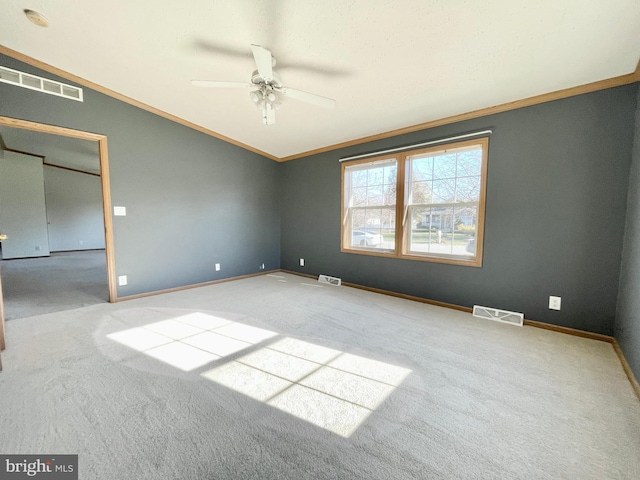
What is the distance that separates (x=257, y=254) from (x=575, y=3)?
4781mm

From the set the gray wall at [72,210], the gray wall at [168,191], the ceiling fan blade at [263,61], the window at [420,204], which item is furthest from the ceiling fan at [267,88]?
the gray wall at [72,210]

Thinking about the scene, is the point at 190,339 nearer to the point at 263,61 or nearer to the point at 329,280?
the point at 263,61

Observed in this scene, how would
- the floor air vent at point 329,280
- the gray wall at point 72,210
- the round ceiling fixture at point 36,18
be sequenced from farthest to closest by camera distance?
the gray wall at point 72,210 → the floor air vent at point 329,280 → the round ceiling fixture at point 36,18

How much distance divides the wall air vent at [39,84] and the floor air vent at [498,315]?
5.41 meters

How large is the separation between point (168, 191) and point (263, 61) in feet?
9.02

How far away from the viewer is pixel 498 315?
9.07ft

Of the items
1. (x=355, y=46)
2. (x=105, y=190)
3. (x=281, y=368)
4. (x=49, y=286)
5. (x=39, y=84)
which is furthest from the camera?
(x=49, y=286)

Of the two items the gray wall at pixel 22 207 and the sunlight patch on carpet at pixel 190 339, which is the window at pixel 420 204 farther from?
the gray wall at pixel 22 207

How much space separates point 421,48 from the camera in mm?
2014

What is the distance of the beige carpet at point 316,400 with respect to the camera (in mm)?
1104

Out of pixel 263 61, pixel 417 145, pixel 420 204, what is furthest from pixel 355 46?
pixel 420 204

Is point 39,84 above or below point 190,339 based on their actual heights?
above

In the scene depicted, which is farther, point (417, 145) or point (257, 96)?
point (417, 145)

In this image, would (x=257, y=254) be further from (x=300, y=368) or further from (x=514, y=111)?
(x=514, y=111)
